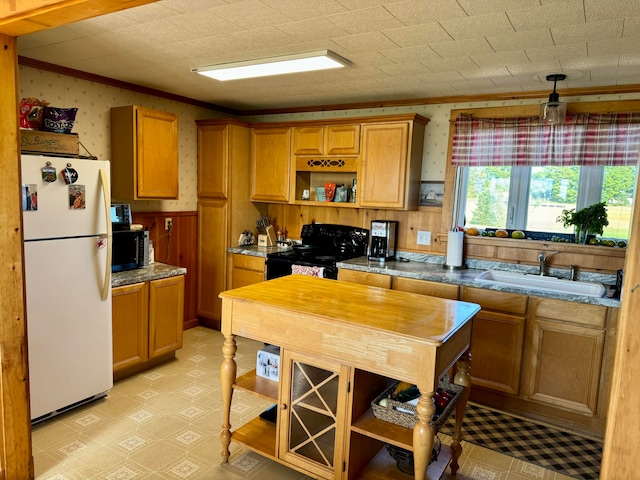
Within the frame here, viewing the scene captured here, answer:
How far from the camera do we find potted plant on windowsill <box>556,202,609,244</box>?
3266mm

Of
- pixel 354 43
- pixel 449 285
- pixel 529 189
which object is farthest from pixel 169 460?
pixel 529 189

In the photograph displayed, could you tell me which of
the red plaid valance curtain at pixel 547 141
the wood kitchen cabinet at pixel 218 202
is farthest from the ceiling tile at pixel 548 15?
the wood kitchen cabinet at pixel 218 202

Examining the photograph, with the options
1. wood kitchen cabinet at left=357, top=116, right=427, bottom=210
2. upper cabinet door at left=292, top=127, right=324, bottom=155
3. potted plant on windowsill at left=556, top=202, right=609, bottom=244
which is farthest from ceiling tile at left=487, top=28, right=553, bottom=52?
upper cabinet door at left=292, top=127, right=324, bottom=155

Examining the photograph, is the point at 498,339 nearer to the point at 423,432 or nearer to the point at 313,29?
the point at 423,432

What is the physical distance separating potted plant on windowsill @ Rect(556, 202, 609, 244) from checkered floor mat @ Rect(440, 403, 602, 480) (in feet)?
4.72

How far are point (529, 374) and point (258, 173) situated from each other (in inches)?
123

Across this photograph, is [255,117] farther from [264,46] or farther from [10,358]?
[10,358]

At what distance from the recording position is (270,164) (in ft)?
15.2

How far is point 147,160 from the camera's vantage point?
376 cm

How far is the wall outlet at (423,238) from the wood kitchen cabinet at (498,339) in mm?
822

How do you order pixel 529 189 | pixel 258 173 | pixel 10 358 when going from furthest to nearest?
pixel 258 173
pixel 529 189
pixel 10 358

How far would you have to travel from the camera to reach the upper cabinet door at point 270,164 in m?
4.52

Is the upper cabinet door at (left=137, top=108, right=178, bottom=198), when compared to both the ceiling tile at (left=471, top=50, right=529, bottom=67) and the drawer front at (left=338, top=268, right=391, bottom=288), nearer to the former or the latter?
the drawer front at (left=338, top=268, right=391, bottom=288)

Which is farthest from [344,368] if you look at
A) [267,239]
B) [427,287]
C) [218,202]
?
[218,202]
